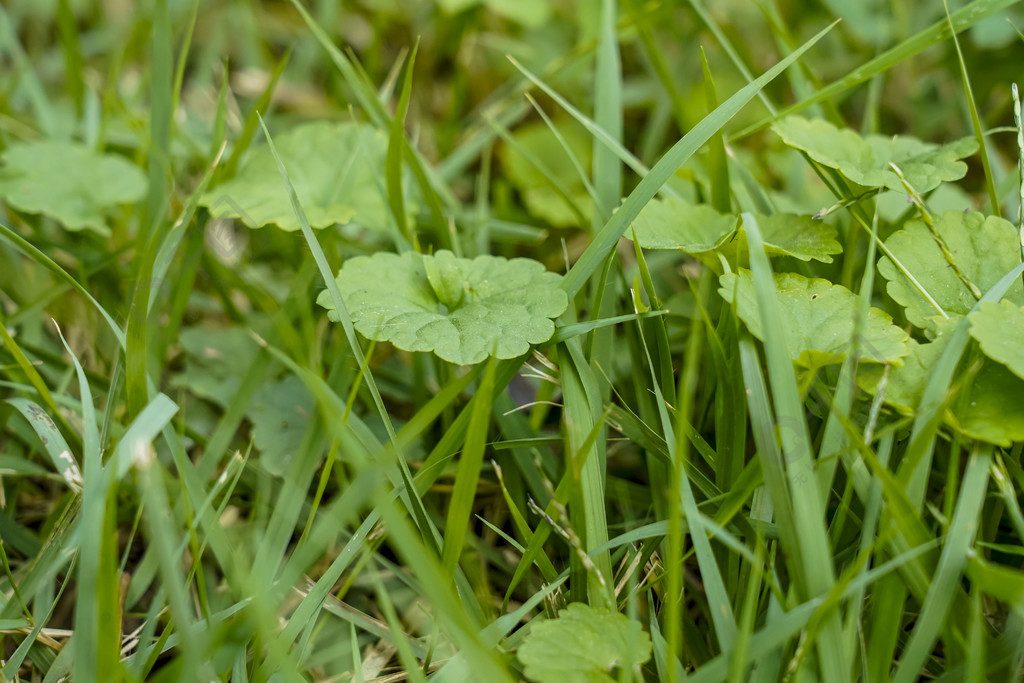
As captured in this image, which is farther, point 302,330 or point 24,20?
point 24,20

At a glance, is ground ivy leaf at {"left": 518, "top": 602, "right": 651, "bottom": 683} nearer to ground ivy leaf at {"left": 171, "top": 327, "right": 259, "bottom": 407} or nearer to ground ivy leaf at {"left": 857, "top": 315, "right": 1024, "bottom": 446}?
ground ivy leaf at {"left": 857, "top": 315, "right": 1024, "bottom": 446}

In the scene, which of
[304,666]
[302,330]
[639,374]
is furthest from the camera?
[302,330]

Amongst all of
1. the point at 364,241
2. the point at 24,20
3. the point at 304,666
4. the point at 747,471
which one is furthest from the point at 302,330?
the point at 24,20

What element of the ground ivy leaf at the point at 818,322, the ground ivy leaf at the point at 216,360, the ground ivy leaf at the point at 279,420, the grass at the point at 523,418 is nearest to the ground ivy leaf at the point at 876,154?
the grass at the point at 523,418

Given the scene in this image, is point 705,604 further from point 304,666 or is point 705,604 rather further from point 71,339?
point 71,339

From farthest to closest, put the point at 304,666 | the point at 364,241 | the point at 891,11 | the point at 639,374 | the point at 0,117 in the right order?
1. the point at 891,11
2. the point at 0,117
3. the point at 364,241
4. the point at 639,374
5. the point at 304,666
